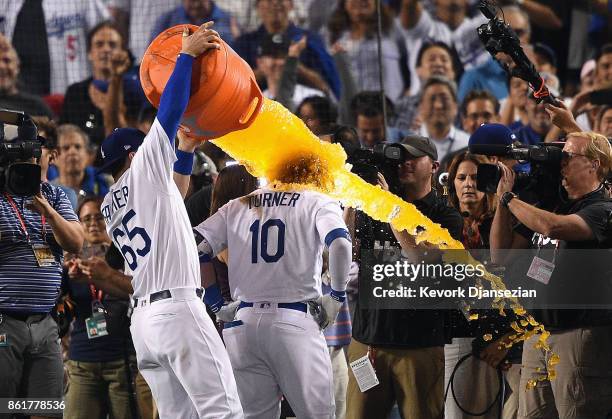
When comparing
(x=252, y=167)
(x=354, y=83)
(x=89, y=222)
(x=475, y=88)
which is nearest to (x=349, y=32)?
(x=354, y=83)

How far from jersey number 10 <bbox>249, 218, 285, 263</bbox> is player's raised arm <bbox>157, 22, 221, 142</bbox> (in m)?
0.85

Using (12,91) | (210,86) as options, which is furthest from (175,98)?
(12,91)

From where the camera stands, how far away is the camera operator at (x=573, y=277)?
16.8ft

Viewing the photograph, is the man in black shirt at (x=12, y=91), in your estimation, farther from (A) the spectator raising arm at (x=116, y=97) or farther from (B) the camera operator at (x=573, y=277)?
(B) the camera operator at (x=573, y=277)

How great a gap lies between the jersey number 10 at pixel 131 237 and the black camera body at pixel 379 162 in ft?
5.67

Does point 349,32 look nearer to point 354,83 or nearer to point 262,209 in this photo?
point 354,83

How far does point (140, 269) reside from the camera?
4492 millimetres

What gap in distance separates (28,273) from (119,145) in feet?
3.65

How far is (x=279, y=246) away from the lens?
499cm

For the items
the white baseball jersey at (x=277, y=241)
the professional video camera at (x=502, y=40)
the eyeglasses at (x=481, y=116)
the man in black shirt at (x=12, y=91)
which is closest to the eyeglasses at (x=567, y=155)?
the professional video camera at (x=502, y=40)

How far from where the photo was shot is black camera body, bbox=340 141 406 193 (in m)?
5.73

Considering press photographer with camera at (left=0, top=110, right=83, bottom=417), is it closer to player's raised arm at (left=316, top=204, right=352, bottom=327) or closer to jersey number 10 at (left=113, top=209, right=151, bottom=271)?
jersey number 10 at (left=113, top=209, right=151, bottom=271)

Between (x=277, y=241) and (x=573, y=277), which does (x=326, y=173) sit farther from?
(x=573, y=277)

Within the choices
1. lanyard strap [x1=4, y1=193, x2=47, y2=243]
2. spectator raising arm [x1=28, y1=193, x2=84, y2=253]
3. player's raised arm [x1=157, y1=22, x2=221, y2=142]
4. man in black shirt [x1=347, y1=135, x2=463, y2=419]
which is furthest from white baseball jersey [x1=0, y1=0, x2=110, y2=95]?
player's raised arm [x1=157, y1=22, x2=221, y2=142]
